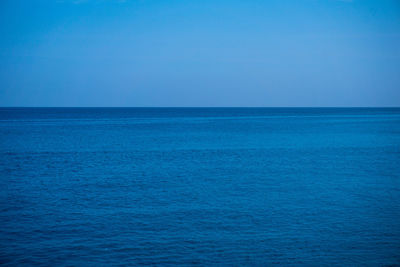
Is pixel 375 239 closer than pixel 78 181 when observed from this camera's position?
Yes

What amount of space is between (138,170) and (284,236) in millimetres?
15249

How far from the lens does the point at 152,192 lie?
18516mm

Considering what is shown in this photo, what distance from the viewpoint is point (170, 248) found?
11.4 metres

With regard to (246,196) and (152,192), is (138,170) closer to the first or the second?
(152,192)

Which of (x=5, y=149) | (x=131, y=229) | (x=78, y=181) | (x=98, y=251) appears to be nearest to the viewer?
(x=98, y=251)

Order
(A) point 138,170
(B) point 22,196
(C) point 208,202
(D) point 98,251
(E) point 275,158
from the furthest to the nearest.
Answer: (E) point 275,158
(A) point 138,170
(B) point 22,196
(C) point 208,202
(D) point 98,251

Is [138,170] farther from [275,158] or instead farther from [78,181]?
[275,158]

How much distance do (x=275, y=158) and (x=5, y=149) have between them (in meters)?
30.6

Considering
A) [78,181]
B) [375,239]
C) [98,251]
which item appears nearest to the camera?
[98,251]

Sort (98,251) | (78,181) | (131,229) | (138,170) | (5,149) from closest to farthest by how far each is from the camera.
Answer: (98,251)
(131,229)
(78,181)
(138,170)
(5,149)

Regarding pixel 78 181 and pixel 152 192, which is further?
pixel 78 181

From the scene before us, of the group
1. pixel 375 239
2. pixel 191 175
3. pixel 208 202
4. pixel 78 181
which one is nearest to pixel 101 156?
pixel 78 181

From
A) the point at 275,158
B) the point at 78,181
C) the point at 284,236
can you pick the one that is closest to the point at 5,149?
the point at 78,181

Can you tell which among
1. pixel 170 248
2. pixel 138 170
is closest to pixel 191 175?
pixel 138 170
